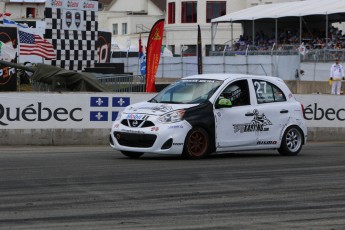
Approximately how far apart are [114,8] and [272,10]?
4407 centimetres

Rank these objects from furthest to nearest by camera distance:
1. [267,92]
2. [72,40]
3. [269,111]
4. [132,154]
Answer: [72,40]
[267,92]
[269,111]
[132,154]

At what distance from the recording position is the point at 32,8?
8188cm

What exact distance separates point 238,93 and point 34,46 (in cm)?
1730

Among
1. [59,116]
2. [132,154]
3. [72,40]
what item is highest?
[72,40]

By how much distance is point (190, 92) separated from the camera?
16438 millimetres

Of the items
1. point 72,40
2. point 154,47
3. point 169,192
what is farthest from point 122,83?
point 169,192

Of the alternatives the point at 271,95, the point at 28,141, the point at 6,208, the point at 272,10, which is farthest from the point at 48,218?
the point at 272,10

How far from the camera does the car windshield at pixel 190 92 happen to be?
1623 centimetres

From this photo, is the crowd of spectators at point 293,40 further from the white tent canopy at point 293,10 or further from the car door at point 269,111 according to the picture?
the car door at point 269,111

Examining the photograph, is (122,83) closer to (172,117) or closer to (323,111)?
(323,111)

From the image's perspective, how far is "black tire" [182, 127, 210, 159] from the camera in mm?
15695

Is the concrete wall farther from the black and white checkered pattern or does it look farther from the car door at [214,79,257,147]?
the car door at [214,79,257,147]

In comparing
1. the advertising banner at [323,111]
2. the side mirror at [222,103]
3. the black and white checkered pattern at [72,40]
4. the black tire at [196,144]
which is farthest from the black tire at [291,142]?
the black and white checkered pattern at [72,40]

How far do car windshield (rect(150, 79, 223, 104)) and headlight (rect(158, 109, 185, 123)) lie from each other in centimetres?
54
